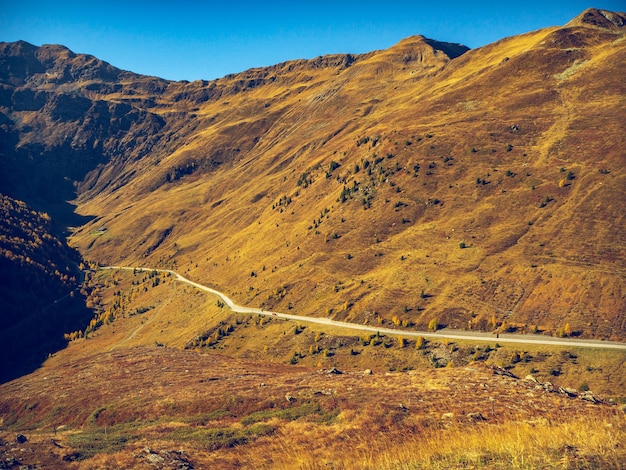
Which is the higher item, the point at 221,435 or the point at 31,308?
the point at 221,435

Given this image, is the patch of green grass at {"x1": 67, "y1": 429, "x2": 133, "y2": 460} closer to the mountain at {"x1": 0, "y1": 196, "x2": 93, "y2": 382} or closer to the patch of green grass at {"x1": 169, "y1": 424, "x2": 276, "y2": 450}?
the patch of green grass at {"x1": 169, "y1": 424, "x2": 276, "y2": 450}

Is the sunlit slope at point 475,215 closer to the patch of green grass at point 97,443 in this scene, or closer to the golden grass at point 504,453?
the patch of green grass at point 97,443

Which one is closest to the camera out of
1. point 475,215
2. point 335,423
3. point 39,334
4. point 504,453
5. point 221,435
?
point 504,453

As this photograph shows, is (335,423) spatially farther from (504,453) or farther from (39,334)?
(39,334)

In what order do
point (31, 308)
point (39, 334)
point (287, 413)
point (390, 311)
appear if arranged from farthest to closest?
1. point (31, 308)
2. point (39, 334)
3. point (390, 311)
4. point (287, 413)

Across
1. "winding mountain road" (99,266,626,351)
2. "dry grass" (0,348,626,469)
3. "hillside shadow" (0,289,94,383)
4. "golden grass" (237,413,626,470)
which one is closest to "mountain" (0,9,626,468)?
"golden grass" (237,413,626,470)

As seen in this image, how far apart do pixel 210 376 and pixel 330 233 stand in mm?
84620

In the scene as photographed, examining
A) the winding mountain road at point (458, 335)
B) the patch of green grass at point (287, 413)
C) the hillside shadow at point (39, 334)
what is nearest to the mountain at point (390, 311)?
the patch of green grass at point (287, 413)

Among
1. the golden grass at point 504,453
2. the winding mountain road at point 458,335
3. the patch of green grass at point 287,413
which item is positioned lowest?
the winding mountain road at point 458,335

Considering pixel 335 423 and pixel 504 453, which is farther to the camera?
pixel 335 423

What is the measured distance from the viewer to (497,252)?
100m

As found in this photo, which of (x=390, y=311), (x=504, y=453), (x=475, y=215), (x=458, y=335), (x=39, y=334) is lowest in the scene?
(x=458, y=335)

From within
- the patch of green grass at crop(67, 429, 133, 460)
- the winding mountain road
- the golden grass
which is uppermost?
the golden grass

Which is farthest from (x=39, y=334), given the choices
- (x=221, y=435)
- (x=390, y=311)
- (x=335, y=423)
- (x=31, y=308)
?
(x=335, y=423)
